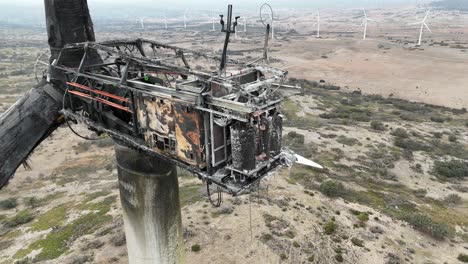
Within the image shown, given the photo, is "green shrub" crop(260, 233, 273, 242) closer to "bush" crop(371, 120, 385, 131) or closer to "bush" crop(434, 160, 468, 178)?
"bush" crop(434, 160, 468, 178)

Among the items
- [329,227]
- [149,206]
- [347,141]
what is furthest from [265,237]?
[347,141]

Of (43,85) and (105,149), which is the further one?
(105,149)

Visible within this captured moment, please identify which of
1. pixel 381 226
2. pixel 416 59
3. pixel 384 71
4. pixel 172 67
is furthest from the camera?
pixel 416 59

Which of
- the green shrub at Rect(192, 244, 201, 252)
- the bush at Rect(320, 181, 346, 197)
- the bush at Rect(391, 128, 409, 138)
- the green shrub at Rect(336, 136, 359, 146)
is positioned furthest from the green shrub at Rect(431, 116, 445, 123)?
the green shrub at Rect(192, 244, 201, 252)

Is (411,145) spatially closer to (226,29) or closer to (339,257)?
(339,257)

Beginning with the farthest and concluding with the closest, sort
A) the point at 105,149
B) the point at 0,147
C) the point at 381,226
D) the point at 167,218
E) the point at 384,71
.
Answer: the point at 384,71, the point at 105,149, the point at 381,226, the point at 167,218, the point at 0,147

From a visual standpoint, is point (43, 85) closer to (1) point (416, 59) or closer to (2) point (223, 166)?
(2) point (223, 166)

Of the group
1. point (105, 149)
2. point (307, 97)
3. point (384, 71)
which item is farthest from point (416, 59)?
point (105, 149)

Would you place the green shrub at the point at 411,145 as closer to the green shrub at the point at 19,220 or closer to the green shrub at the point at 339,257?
the green shrub at the point at 339,257
